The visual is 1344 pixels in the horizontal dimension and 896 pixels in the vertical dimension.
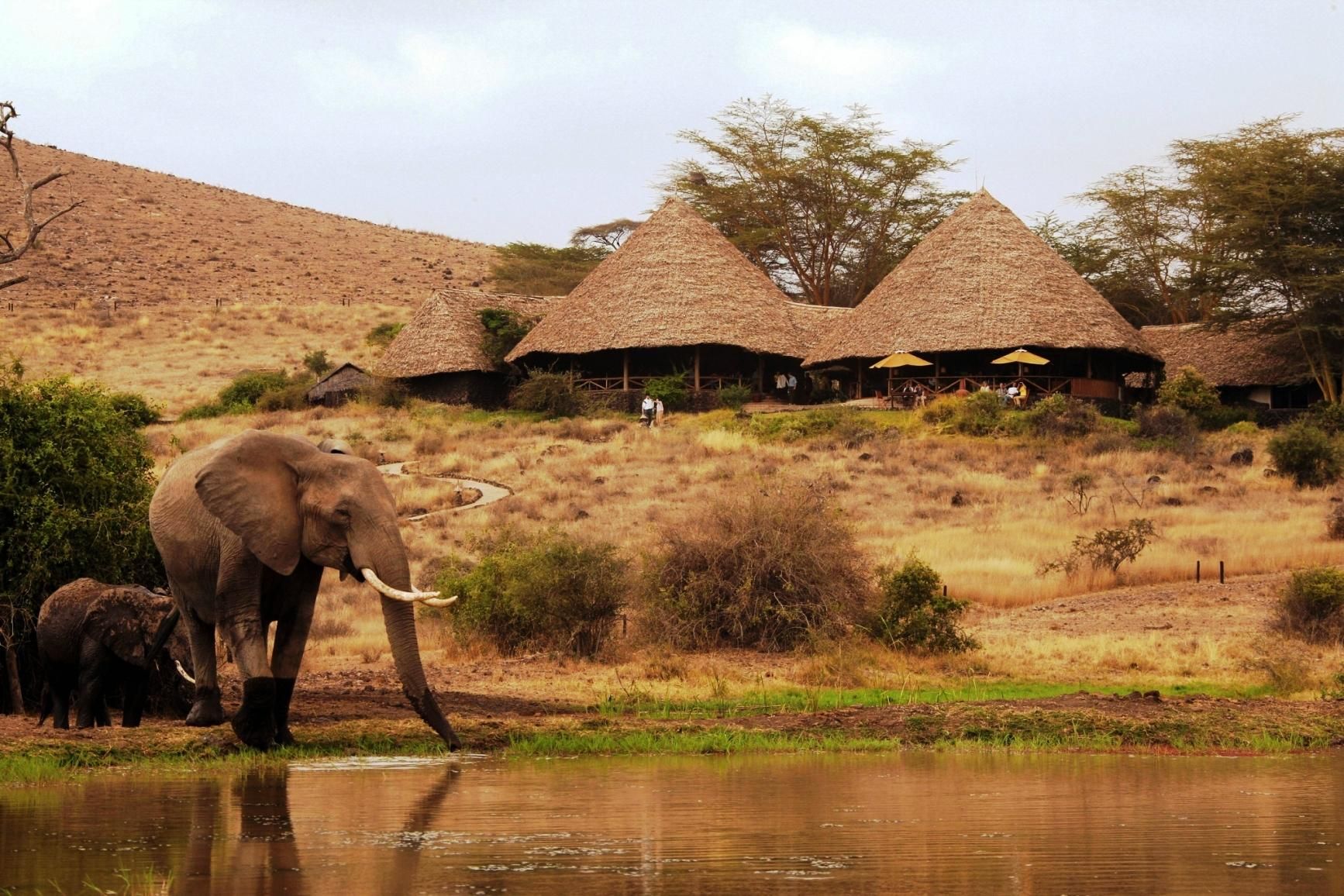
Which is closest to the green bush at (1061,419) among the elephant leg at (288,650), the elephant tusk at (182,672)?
the elephant tusk at (182,672)

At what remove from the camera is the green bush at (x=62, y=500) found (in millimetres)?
15375

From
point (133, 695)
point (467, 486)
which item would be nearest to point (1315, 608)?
point (133, 695)

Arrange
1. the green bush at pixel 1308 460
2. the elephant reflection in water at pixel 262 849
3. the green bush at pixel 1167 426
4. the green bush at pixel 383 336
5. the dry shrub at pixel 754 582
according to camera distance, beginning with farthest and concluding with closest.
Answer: the green bush at pixel 383 336 < the green bush at pixel 1167 426 < the green bush at pixel 1308 460 < the dry shrub at pixel 754 582 < the elephant reflection in water at pixel 262 849

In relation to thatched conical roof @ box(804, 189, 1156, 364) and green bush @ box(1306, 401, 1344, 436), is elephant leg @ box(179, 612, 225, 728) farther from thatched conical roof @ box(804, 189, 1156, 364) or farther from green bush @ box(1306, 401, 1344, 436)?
thatched conical roof @ box(804, 189, 1156, 364)

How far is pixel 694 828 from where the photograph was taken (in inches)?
374

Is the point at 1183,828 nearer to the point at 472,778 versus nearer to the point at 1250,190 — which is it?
the point at 472,778

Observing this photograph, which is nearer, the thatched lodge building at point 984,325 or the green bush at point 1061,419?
the green bush at point 1061,419

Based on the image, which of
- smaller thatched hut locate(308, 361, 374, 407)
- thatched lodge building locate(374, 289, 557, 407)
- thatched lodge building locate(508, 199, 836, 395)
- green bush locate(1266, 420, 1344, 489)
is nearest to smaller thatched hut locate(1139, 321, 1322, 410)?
thatched lodge building locate(508, 199, 836, 395)

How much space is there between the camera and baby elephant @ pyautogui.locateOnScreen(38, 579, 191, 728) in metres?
13.8

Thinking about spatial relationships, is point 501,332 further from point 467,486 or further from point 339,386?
point 467,486

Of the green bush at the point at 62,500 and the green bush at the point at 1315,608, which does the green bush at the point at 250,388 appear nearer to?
the green bush at the point at 62,500

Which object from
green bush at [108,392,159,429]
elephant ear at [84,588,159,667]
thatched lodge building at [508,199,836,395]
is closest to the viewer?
elephant ear at [84,588,159,667]

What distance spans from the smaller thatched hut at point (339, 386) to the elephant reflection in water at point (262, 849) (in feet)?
130

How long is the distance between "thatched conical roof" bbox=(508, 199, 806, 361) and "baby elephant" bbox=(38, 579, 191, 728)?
33487 millimetres
